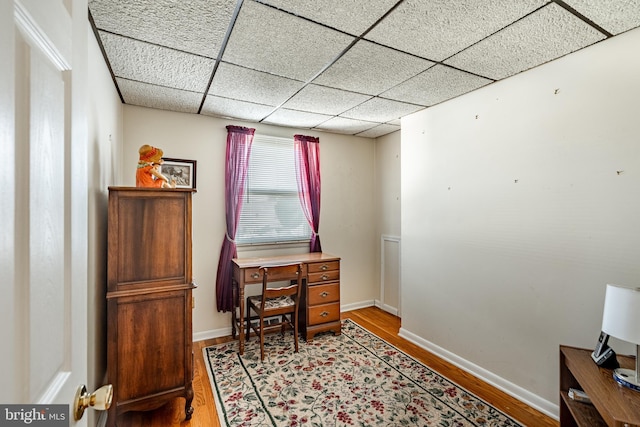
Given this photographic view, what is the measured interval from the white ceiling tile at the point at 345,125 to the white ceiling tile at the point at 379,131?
11 centimetres

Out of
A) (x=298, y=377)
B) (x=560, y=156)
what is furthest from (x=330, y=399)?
(x=560, y=156)

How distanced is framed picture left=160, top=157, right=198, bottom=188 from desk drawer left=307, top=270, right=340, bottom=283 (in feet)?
5.21

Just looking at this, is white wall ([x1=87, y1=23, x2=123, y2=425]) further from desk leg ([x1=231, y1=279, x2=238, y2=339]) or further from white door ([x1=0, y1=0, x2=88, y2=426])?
desk leg ([x1=231, y1=279, x2=238, y2=339])

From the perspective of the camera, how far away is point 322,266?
10.8ft

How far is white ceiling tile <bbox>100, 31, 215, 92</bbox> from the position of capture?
1.81 m

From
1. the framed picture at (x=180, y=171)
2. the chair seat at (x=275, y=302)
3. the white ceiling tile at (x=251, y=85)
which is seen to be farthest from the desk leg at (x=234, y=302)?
the white ceiling tile at (x=251, y=85)

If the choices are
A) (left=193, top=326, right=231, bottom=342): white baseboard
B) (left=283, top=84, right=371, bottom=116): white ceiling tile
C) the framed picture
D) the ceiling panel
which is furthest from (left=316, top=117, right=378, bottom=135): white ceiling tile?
(left=193, top=326, right=231, bottom=342): white baseboard

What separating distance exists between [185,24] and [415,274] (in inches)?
112

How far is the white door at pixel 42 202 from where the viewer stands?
445 millimetres

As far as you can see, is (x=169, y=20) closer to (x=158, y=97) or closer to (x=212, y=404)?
(x=158, y=97)

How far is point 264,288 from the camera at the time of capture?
2738 millimetres

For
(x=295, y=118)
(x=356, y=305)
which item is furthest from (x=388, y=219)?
(x=295, y=118)

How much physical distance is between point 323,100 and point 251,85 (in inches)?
26.8

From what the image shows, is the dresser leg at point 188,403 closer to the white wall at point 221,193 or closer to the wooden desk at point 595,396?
the white wall at point 221,193
